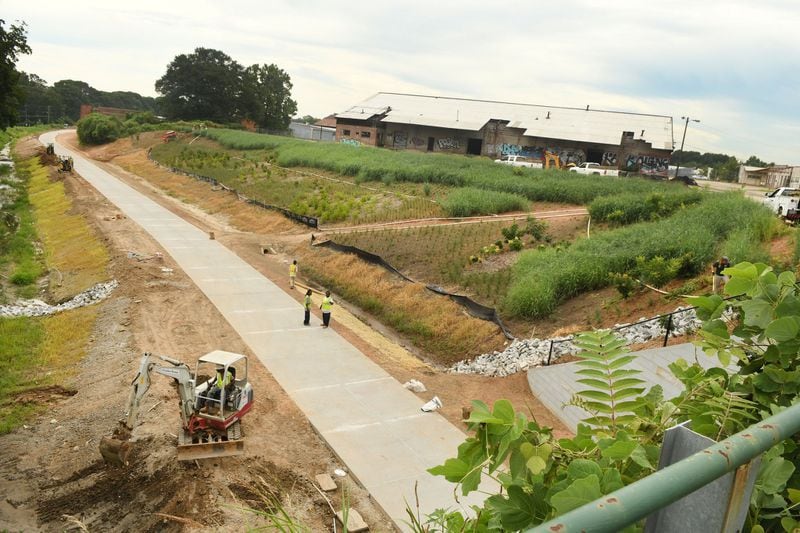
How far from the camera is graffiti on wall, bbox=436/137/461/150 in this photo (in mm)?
66438

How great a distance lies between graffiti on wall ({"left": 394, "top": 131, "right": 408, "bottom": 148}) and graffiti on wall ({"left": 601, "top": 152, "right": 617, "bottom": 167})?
74.7ft

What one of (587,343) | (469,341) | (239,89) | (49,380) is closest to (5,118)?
(49,380)

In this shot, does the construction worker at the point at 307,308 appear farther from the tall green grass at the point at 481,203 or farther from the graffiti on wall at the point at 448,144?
the graffiti on wall at the point at 448,144

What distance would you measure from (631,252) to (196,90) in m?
98.8

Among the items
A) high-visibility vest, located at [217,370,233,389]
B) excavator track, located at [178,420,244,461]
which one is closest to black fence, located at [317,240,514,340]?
high-visibility vest, located at [217,370,233,389]

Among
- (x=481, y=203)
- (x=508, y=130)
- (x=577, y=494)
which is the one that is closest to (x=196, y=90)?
(x=508, y=130)

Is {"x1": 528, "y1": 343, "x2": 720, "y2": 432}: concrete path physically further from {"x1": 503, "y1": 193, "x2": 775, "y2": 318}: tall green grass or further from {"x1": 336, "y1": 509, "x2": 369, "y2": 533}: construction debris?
{"x1": 336, "y1": 509, "x2": 369, "y2": 533}: construction debris

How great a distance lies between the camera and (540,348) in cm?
1870

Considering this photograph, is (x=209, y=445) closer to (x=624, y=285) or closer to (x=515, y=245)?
(x=624, y=285)

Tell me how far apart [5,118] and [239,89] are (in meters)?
74.8

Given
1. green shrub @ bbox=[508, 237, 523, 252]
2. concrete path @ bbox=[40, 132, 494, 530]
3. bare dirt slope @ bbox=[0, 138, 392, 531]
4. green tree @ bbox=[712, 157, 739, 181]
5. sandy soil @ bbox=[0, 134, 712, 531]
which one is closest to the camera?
bare dirt slope @ bbox=[0, 138, 392, 531]

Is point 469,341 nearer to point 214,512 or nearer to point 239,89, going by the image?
point 214,512

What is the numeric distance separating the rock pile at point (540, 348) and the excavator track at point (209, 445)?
8.31 meters

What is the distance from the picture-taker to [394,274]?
26.8m
